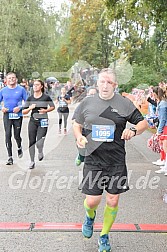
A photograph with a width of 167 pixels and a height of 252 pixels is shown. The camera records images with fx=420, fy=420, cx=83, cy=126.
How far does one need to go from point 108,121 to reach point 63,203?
7.09ft

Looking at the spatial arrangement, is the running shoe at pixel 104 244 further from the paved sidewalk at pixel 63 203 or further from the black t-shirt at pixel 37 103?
the black t-shirt at pixel 37 103

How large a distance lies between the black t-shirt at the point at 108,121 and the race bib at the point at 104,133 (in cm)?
3

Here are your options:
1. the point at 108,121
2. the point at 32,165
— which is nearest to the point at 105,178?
the point at 108,121

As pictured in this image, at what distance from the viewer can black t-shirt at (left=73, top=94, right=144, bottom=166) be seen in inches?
165

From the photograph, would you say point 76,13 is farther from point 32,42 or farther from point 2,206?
point 2,206

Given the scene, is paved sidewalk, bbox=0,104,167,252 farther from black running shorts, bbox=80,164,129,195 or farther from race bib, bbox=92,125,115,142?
race bib, bbox=92,125,115,142

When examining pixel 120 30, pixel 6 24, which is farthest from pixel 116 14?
pixel 120 30

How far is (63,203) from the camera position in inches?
234

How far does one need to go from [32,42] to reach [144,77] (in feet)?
45.6

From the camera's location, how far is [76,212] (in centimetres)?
549

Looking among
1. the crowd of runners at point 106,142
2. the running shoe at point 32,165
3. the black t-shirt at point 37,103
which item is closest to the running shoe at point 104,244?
the crowd of runners at point 106,142

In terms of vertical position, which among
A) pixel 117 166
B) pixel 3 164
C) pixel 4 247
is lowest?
pixel 3 164

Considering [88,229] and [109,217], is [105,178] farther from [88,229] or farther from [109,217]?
[88,229]

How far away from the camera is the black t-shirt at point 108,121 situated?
4.20m
